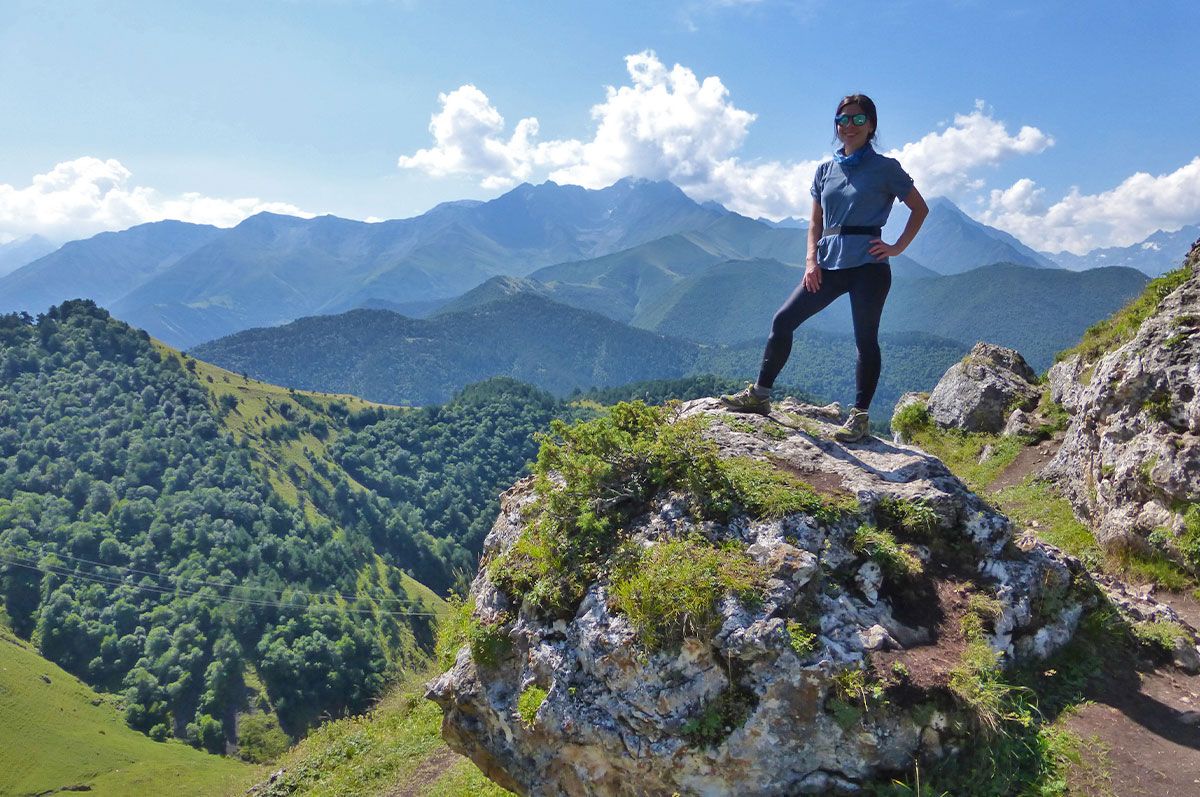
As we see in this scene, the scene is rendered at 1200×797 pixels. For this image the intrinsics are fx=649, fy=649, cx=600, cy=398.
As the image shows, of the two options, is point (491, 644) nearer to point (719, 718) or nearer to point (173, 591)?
point (719, 718)

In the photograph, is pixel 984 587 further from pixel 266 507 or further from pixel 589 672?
pixel 266 507

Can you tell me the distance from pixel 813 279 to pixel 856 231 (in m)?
0.65

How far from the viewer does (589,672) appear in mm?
5324

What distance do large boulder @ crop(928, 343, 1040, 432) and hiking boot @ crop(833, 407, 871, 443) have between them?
10.7 meters

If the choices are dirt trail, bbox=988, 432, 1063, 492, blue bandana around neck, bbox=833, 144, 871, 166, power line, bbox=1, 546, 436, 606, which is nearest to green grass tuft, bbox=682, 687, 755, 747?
blue bandana around neck, bbox=833, 144, 871, 166

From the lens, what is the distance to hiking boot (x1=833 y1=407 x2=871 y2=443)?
302 inches

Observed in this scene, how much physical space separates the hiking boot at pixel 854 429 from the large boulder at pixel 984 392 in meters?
10.7

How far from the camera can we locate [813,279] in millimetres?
6863

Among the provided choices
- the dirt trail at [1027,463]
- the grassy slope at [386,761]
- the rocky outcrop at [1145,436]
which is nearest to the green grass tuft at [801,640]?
the grassy slope at [386,761]

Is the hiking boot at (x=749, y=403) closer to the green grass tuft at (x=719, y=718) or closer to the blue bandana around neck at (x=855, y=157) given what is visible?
the blue bandana around neck at (x=855, y=157)

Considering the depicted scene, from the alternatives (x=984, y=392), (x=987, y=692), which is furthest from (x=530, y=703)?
(x=984, y=392)

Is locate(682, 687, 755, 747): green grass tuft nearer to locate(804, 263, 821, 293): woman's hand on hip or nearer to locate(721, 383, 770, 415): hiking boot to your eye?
locate(721, 383, 770, 415): hiking boot

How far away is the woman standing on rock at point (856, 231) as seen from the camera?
662cm

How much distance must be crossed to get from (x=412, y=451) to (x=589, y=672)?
16555 cm
